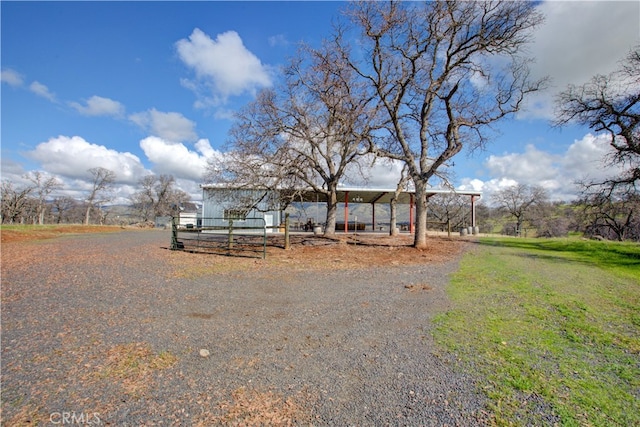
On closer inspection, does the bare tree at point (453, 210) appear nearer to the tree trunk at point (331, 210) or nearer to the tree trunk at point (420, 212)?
the tree trunk at point (331, 210)

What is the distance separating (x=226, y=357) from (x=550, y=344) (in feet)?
12.2

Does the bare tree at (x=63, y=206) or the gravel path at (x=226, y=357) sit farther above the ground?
the bare tree at (x=63, y=206)

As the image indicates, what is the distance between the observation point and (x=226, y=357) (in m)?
3.24

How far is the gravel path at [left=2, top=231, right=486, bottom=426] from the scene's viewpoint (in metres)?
2.34

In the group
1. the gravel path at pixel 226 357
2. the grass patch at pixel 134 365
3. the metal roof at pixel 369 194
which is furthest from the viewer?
the metal roof at pixel 369 194

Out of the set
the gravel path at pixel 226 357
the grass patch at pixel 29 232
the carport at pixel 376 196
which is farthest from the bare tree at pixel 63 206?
the gravel path at pixel 226 357

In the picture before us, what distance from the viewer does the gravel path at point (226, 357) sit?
7.69 feet

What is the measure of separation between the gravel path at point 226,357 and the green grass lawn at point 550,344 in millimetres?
334

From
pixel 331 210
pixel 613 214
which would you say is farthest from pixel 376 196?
pixel 613 214

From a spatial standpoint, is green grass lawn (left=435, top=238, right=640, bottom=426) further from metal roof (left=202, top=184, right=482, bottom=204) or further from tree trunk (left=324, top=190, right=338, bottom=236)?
metal roof (left=202, top=184, right=482, bottom=204)

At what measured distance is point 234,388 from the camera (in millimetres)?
2656

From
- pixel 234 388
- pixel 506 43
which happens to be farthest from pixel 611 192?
pixel 234 388

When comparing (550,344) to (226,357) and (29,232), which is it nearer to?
(226,357)

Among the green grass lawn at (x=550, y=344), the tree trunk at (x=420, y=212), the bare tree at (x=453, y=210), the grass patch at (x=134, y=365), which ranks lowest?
the grass patch at (x=134, y=365)
